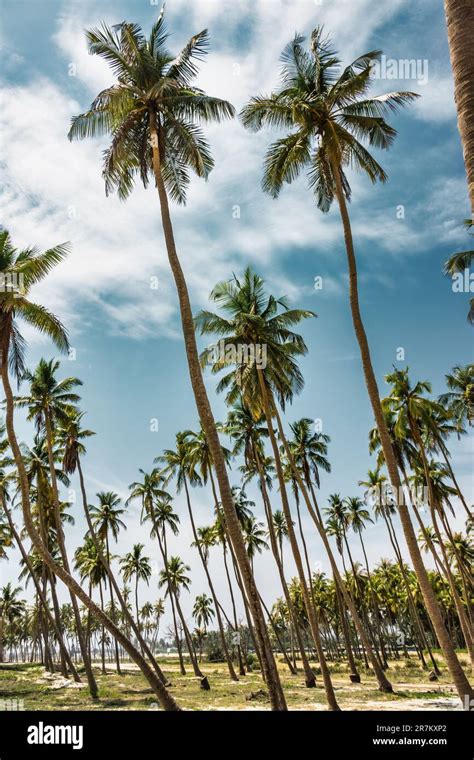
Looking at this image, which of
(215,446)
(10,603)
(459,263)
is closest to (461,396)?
(459,263)

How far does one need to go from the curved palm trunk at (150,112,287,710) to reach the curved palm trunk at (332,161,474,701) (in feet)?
13.2

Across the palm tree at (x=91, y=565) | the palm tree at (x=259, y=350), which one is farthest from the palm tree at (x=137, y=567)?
the palm tree at (x=259, y=350)

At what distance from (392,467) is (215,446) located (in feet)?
→ 15.9

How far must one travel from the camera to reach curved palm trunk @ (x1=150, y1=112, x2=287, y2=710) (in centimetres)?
1107

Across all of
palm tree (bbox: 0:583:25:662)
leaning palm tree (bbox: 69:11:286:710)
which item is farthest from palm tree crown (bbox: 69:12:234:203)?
palm tree (bbox: 0:583:25:662)

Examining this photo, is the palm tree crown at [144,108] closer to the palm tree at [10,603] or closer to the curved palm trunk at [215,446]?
the curved palm trunk at [215,446]

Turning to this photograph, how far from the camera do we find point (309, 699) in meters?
23.0

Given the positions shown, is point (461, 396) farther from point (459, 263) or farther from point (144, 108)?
point (144, 108)

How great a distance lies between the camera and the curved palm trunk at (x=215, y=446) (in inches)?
436

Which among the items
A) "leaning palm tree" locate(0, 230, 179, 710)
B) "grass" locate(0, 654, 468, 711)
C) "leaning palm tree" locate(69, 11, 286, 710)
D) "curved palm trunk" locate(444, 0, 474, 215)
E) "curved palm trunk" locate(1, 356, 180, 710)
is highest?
"leaning palm tree" locate(69, 11, 286, 710)

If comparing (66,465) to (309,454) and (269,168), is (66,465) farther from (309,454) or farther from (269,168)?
(269,168)

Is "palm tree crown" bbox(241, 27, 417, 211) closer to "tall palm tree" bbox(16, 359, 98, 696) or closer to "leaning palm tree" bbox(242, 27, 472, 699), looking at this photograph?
"leaning palm tree" bbox(242, 27, 472, 699)

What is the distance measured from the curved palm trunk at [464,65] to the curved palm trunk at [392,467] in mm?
8439
